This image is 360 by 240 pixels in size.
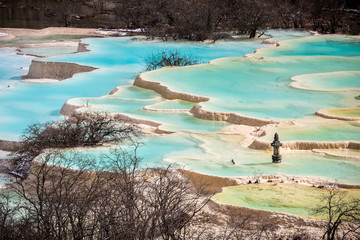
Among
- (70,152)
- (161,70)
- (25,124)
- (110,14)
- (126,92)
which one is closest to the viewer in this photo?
(70,152)

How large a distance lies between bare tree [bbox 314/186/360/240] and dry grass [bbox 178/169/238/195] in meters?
1.18

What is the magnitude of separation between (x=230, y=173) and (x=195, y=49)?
12.2m

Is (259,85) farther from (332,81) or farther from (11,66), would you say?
(11,66)

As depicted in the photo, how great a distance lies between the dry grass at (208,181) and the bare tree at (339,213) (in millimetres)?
1177

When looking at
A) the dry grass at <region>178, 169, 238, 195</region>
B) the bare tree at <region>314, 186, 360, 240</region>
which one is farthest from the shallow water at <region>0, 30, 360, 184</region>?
the bare tree at <region>314, 186, 360, 240</region>

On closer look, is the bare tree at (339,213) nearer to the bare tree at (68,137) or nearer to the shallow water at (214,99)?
the shallow water at (214,99)

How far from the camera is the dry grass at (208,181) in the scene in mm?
7414

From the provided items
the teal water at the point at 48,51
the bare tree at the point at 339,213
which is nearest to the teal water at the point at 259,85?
the bare tree at the point at 339,213

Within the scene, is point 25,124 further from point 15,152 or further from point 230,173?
point 230,173

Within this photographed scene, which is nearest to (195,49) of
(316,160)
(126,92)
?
(126,92)

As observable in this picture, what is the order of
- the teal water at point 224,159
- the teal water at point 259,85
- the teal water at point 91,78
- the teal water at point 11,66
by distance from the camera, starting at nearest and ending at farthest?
the teal water at point 224,159
the teal water at point 259,85
the teal water at point 91,78
the teal water at point 11,66

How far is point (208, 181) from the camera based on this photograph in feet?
25.0

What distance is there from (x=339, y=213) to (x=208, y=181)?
6.23 feet

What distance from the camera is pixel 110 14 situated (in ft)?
111
